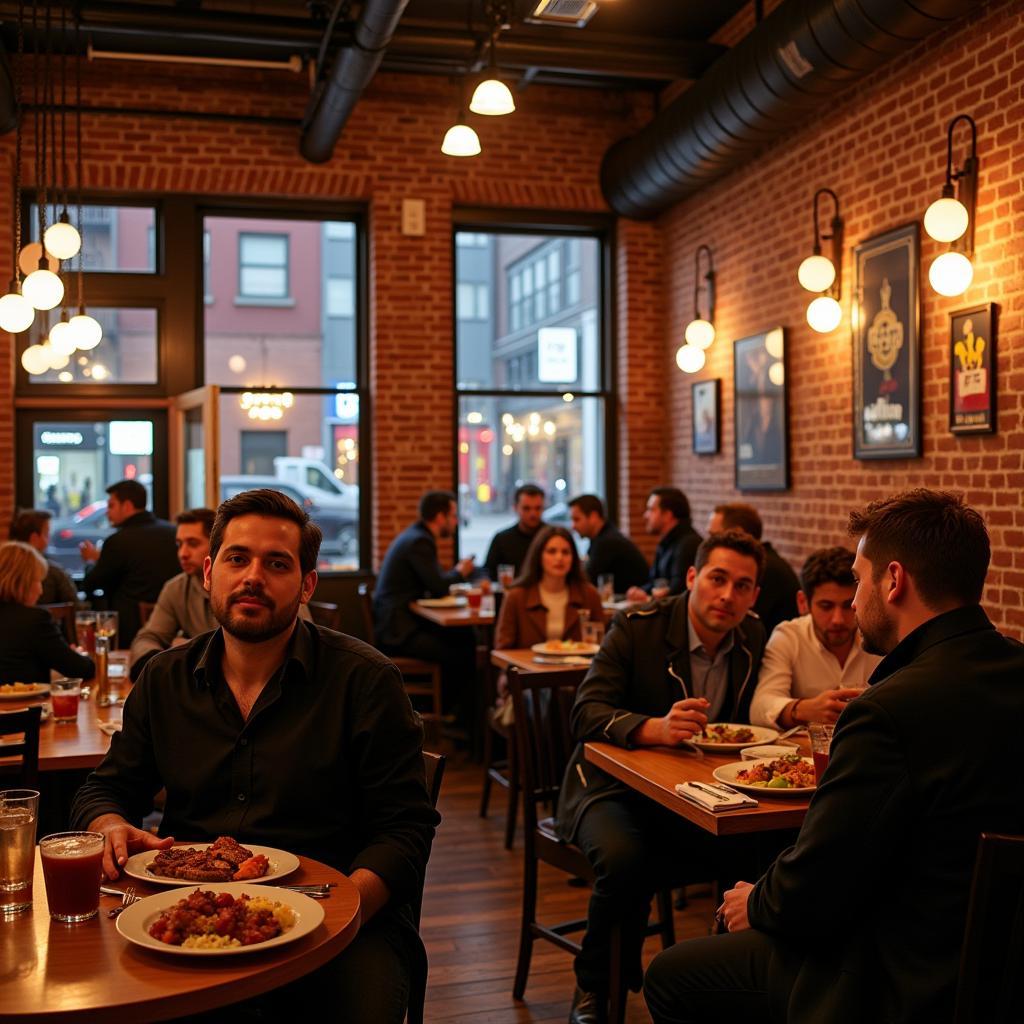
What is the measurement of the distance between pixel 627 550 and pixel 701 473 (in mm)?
1014

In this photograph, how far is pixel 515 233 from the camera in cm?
923

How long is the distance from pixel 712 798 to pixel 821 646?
1.20 meters

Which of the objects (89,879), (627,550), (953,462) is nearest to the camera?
(89,879)

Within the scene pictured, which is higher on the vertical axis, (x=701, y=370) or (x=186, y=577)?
(x=701, y=370)

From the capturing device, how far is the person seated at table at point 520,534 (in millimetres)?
8234

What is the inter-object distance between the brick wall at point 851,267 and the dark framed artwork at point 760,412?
8 centimetres

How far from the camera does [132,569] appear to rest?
276 inches

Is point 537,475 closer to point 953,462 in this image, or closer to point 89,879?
point 953,462

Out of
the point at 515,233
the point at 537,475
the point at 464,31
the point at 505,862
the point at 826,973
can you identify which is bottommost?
the point at 505,862

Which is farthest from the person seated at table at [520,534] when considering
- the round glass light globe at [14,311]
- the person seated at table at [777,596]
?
the round glass light globe at [14,311]

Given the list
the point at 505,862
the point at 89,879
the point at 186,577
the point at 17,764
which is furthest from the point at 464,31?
the point at 89,879

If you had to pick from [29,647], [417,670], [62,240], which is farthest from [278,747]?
[417,670]

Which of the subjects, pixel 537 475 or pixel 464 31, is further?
pixel 537 475

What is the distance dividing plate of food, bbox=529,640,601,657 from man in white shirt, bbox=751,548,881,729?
1623mm
